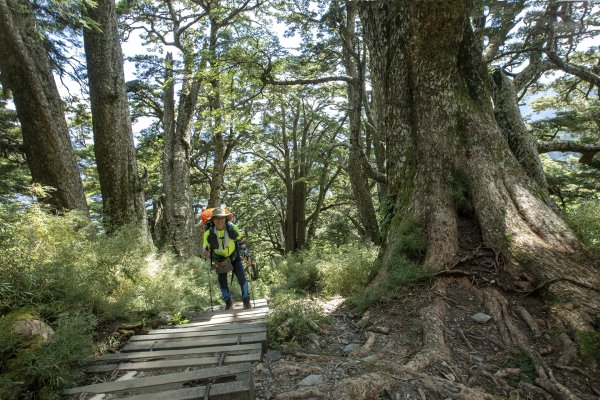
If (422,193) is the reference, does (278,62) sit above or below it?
above

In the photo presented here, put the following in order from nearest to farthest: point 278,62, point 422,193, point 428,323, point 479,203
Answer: point 428,323 → point 479,203 → point 422,193 → point 278,62

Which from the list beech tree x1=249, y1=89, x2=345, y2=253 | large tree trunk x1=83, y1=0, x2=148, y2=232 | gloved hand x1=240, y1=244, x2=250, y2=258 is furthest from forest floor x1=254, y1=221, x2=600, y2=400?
beech tree x1=249, y1=89, x2=345, y2=253

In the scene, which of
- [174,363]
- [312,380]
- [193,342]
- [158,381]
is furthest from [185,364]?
[312,380]

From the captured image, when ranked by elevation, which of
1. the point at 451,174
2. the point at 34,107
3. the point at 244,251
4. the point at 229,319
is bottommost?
the point at 229,319

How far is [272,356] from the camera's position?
390 centimetres

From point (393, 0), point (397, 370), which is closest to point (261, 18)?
point (393, 0)

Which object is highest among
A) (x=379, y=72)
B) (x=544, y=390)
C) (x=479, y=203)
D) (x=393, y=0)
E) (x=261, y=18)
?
(x=261, y=18)

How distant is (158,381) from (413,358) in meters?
2.49

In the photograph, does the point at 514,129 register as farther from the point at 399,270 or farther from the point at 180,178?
the point at 180,178

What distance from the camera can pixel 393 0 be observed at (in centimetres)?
604

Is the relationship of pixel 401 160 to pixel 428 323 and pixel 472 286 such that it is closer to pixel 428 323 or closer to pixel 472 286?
pixel 472 286

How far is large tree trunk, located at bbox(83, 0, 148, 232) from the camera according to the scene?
816 cm


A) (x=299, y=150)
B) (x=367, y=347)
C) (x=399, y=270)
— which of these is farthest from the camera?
(x=299, y=150)

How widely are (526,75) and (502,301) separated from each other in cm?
685
